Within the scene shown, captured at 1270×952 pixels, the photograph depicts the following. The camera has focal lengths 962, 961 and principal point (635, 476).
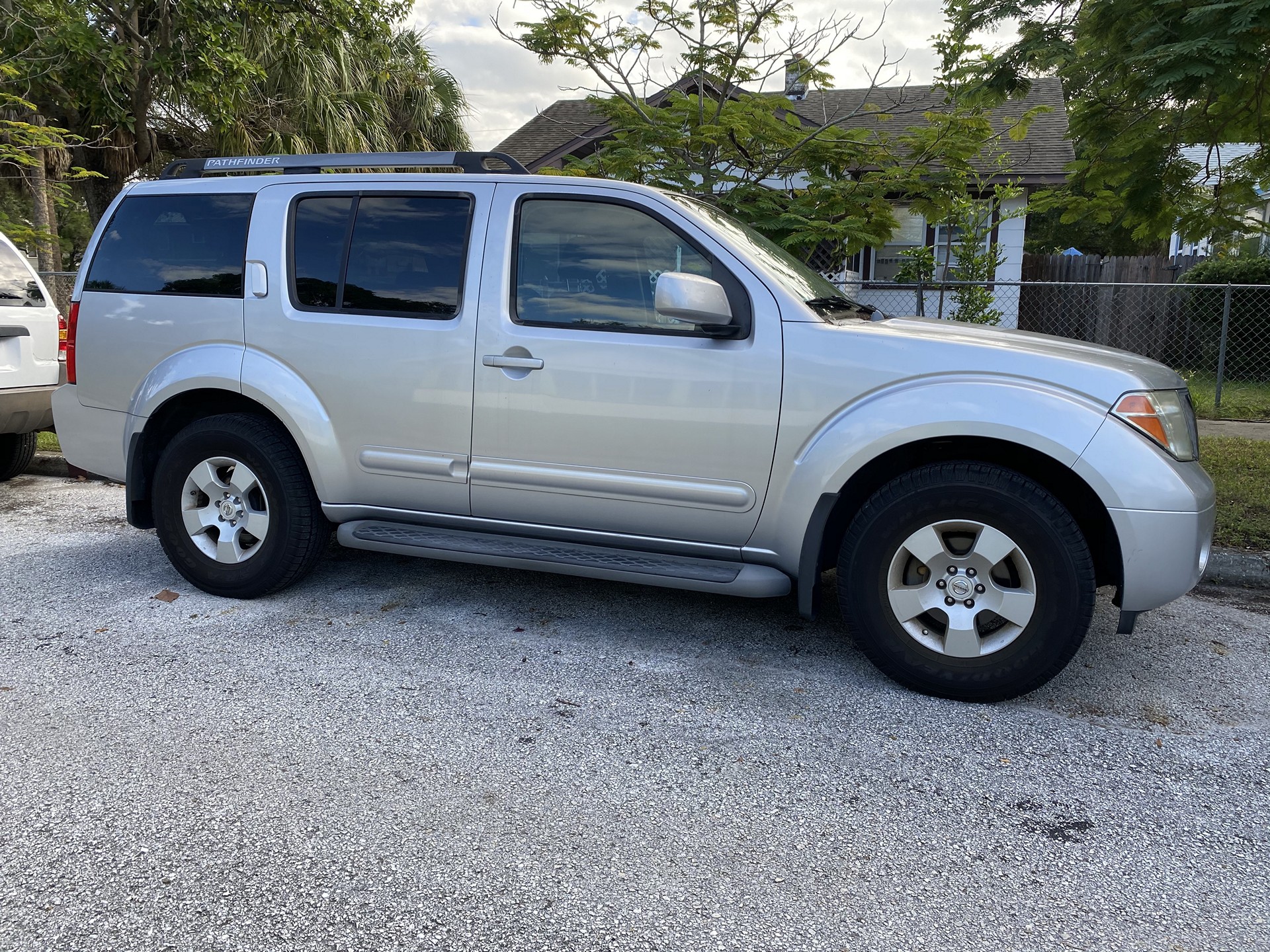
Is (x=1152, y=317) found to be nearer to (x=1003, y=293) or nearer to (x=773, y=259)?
(x=1003, y=293)

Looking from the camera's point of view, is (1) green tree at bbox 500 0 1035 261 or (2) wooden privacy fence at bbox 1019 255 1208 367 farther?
(2) wooden privacy fence at bbox 1019 255 1208 367

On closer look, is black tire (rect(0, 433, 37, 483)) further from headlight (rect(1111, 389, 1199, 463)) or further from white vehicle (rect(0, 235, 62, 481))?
headlight (rect(1111, 389, 1199, 463))

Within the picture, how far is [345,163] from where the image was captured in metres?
4.45

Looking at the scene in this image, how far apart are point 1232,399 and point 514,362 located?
1050cm

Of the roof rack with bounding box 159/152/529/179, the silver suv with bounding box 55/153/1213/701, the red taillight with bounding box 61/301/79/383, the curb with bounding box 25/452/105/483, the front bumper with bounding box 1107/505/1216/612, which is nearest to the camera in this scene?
the front bumper with bounding box 1107/505/1216/612

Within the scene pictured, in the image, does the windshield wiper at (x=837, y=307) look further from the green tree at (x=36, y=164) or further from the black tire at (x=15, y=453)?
the green tree at (x=36, y=164)

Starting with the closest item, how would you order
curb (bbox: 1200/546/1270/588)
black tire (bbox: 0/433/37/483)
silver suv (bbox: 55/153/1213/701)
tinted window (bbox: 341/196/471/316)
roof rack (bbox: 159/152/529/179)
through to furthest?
silver suv (bbox: 55/153/1213/701)
tinted window (bbox: 341/196/471/316)
roof rack (bbox: 159/152/529/179)
curb (bbox: 1200/546/1270/588)
black tire (bbox: 0/433/37/483)

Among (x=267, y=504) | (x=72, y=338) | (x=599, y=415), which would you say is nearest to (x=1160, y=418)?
(x=599, y=415)

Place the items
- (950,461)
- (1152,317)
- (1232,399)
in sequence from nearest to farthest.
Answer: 1. (950,461)
2. (1232,399)
3. (1152,317)

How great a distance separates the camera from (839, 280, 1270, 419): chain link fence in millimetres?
13000

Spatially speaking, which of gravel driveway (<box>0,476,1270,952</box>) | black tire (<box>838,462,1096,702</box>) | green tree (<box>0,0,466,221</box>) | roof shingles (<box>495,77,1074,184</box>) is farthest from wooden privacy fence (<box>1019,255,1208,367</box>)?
black tire (<box>838,462,1096,702</box>)

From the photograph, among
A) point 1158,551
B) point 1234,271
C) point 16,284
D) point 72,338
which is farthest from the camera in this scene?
point 1234,271

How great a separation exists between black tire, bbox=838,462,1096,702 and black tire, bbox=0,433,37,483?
6.46m

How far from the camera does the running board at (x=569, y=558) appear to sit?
376 centimetres
